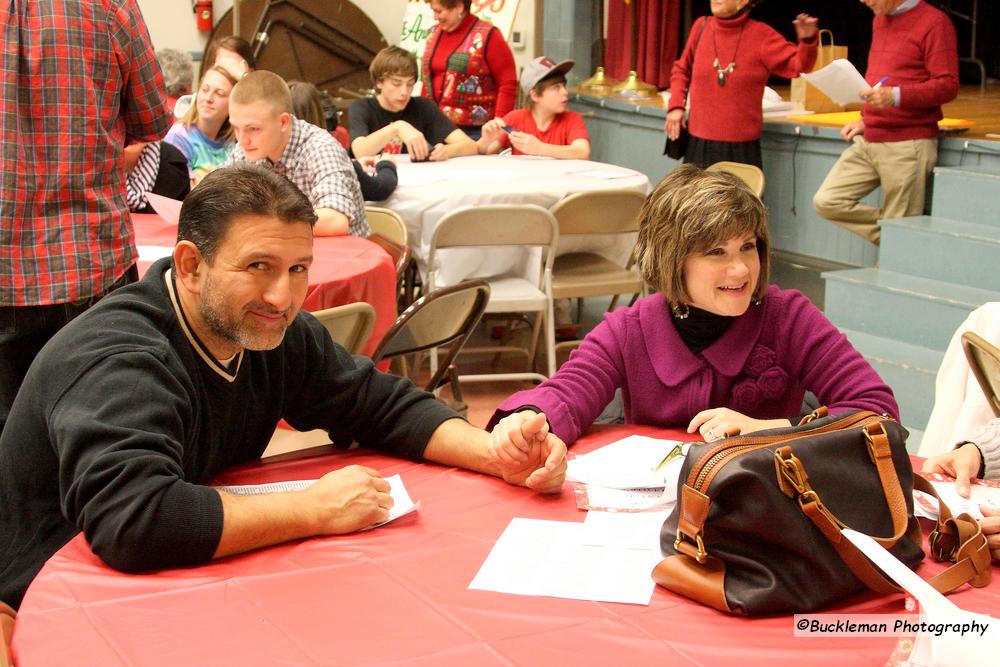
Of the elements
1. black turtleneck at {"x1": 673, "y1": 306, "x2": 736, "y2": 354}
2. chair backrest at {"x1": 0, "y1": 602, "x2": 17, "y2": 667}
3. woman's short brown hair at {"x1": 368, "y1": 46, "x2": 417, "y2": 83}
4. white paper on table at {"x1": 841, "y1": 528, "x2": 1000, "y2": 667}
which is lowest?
chair backrest at {"x1": 0, "y1": 602, "x2": 17, "y2": 667}

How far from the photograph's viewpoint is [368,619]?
132cm

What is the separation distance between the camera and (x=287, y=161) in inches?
154

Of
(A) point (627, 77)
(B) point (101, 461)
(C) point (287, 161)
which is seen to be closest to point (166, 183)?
(C) point (287, 161)

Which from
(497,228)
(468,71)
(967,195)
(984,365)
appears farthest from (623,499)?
(468,71)

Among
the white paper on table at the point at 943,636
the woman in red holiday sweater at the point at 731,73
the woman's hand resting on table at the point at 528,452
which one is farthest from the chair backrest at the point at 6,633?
the woman in red holiday sweater at the point at 731,73

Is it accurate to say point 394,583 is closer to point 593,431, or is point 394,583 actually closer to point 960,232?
point 593,431

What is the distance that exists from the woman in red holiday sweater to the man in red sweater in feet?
2.08

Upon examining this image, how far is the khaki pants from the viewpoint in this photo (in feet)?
17.2

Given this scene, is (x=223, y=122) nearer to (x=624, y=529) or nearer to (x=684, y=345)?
(x=684, y=345)

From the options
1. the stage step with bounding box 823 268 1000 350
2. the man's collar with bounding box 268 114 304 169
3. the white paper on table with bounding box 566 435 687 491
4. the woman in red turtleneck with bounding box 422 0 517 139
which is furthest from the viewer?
the woman in red turtleneck with bounding box 422 0 517 139

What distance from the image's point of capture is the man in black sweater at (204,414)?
1.44 metres

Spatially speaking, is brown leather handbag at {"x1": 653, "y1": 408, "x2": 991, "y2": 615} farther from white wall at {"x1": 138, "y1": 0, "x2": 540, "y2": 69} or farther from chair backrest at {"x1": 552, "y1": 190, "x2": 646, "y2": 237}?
white wall at {"x1": 138, "y1": 0, "x2": 540, "y2": 69}

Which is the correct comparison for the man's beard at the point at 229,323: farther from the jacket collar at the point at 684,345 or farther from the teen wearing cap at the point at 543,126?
the teen wearing cap at the point at 543,126

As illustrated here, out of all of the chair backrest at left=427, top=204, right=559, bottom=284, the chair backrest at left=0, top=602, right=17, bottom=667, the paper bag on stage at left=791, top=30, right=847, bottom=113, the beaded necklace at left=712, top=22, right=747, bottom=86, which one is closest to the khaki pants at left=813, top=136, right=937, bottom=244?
the beaded necklace at left=712, top=22, right=747, bottom=86
